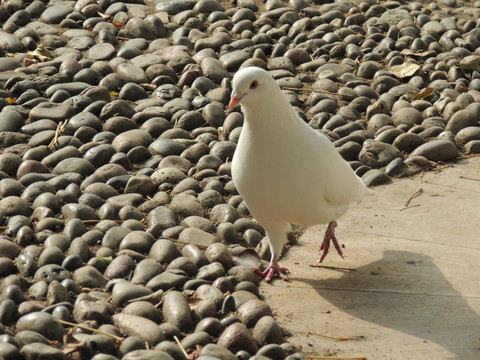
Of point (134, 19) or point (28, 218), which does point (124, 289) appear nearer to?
point (28, 218)

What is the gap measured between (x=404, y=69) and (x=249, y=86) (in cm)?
343

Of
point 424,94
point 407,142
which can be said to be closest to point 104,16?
point 424,94

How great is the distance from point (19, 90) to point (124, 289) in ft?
10.1

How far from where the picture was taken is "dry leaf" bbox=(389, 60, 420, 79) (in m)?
7.50

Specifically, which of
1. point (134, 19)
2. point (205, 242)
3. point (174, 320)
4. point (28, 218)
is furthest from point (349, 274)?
point (134, 19)

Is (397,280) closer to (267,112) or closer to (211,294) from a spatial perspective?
(211,294)

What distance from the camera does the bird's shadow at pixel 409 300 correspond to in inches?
176

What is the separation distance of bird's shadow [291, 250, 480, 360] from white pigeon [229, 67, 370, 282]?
1.76 feet

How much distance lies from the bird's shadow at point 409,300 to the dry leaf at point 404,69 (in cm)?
264

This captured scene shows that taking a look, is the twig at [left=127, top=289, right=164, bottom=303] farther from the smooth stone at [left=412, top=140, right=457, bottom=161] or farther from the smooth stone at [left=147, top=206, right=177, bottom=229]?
the smooth stone at [left=412, top=140, right=457, bottom=161]

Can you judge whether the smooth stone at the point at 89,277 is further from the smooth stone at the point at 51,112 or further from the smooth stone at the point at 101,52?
the smooth stone at the point at 101,52

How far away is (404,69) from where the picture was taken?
24.9 feet

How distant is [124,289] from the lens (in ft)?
14.9

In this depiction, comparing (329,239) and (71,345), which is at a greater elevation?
(71,345)
